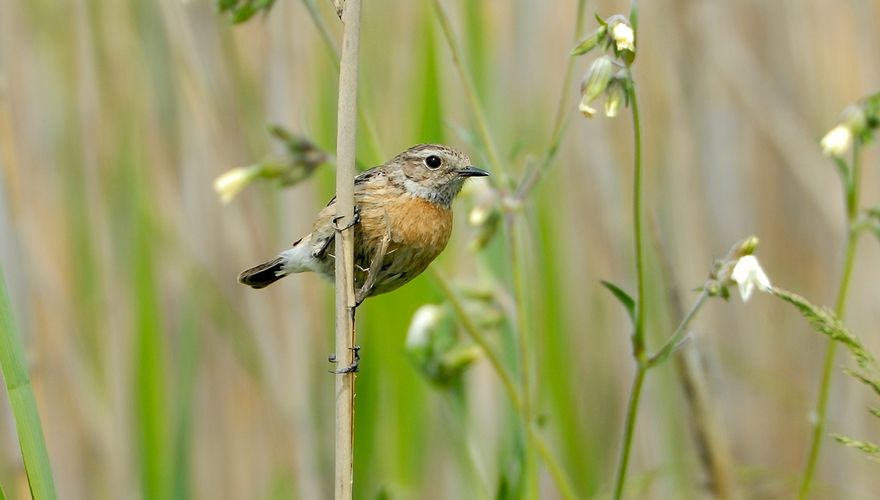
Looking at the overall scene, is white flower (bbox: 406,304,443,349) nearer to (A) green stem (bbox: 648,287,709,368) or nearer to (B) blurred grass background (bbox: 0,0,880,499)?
(B) blurred grass background (bbox: 0,0,880,499)

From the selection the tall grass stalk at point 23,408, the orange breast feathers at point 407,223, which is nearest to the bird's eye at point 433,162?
the orange breast feathers at point 407,223

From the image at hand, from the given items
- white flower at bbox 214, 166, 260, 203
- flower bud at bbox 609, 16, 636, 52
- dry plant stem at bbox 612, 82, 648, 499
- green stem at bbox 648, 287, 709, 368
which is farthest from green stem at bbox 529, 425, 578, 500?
white flower at bbox 214, 166, 260, 203

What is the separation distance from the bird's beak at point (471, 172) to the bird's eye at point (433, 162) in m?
0.06

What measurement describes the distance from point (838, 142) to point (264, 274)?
1484mm

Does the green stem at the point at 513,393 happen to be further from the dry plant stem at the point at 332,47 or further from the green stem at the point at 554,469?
the dry plant stem at the point at 332,47

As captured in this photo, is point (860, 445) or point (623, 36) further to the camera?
point (623, 36)

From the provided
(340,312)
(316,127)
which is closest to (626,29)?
(340,312)

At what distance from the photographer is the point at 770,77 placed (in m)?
4.21

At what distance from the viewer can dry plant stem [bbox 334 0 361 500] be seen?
183 cm

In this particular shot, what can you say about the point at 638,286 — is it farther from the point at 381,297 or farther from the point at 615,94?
the point at 381,297

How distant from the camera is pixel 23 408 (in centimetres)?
171

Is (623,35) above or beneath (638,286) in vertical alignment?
above

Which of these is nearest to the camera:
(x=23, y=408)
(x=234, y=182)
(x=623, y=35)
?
(x=23, y=408)

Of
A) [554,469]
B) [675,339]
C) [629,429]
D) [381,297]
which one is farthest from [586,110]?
[381,297]
